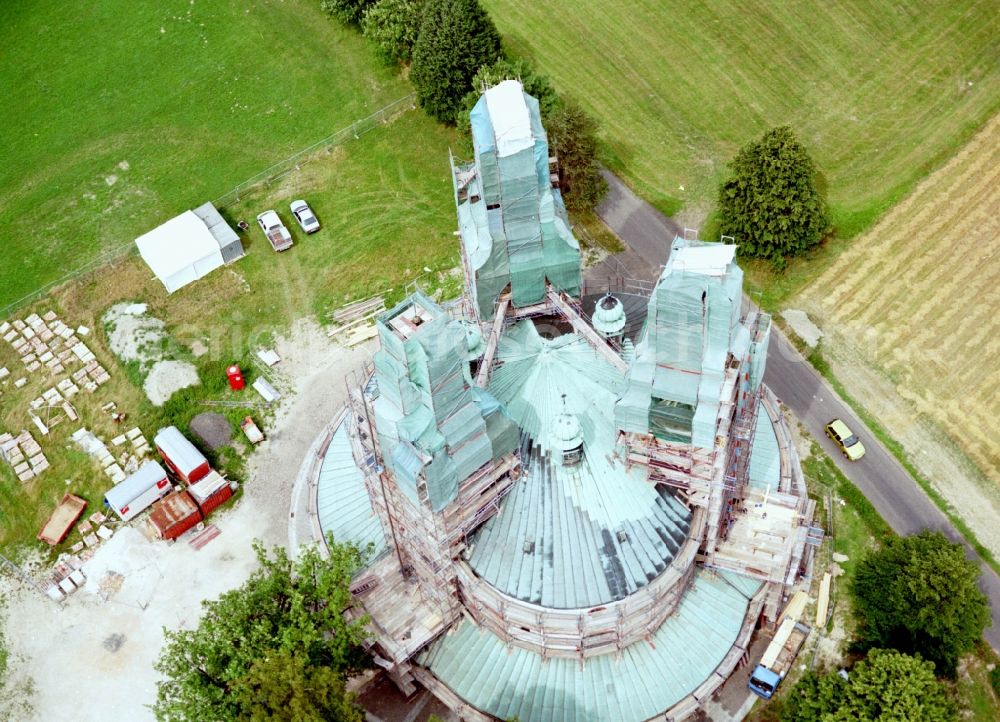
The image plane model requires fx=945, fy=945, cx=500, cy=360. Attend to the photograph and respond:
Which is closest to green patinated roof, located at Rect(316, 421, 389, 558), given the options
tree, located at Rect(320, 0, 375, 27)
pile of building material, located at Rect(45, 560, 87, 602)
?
pile of building material, located at Rect(45, 560, 87, 602)

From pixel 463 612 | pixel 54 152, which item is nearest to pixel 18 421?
pixel 54 152

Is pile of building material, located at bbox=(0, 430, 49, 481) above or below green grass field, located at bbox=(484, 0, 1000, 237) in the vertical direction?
above

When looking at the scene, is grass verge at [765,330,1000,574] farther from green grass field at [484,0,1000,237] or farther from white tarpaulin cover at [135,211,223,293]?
white tarpaulin cover at [135,211,223,293]

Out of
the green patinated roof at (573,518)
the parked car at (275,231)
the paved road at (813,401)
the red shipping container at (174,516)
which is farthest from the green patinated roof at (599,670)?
the parked car at (275,231)

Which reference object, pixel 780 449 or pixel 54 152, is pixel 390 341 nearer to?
pixel 780 449

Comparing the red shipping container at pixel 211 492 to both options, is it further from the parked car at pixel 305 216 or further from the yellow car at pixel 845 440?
the yellow car at pixel 845 440

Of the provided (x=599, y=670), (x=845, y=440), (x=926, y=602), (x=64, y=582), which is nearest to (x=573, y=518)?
(x=599, y=670)
